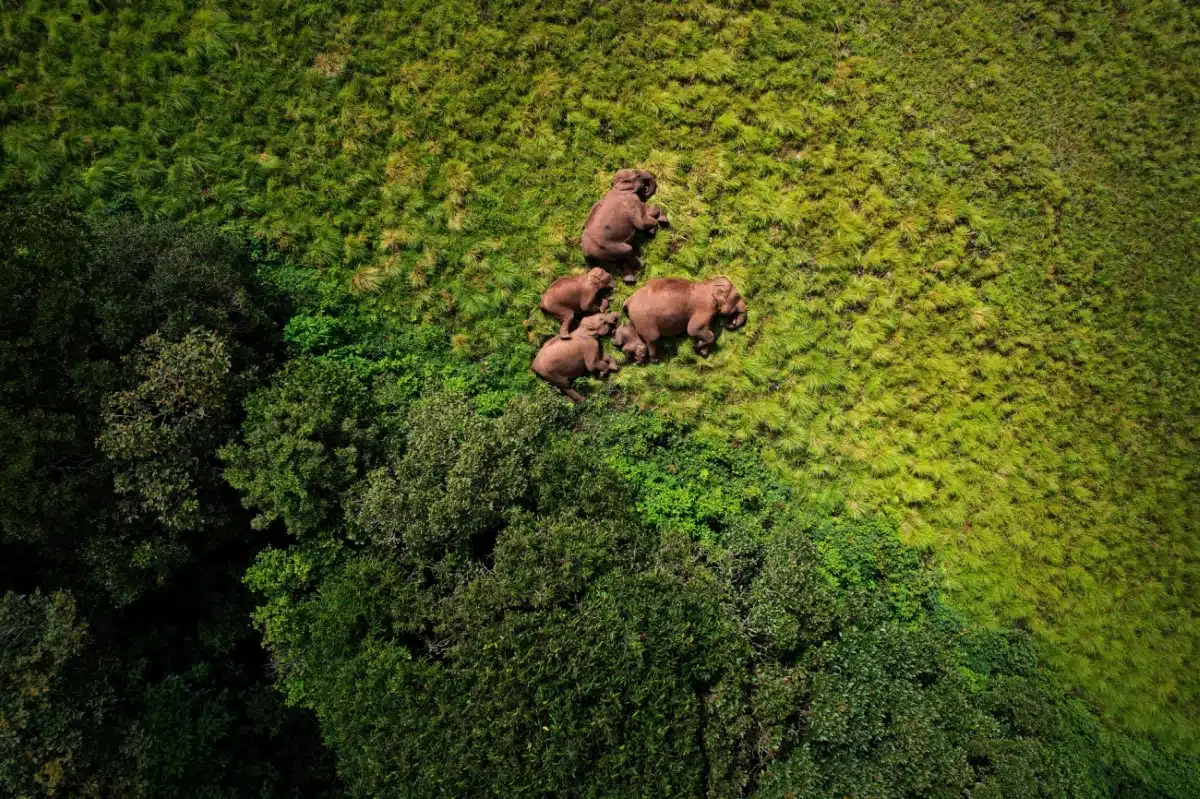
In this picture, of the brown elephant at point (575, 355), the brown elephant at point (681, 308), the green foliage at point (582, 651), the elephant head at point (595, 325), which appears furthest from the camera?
the elephant head at point (595, 325)

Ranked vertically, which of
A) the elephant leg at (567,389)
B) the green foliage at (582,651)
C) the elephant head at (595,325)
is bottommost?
the green foliage at (582,651)

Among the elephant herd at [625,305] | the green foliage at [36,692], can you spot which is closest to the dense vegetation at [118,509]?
the green foliage at [36,692]

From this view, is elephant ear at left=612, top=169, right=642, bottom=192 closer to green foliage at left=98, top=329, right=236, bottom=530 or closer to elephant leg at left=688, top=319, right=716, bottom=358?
elephant leg at left=688, top=319, right=716, bottom=358

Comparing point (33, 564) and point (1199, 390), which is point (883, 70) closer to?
point (1199, 390)

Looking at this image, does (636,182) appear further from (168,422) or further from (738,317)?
(168,422)

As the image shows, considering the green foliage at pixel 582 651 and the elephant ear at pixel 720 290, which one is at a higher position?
the elephant ear at pixel 720 290

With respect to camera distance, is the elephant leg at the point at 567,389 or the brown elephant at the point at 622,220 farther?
the elephant leg at the point at 567,389

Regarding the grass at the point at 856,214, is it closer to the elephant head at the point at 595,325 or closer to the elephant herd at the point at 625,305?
the elephant herd at the point at 625,305
